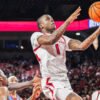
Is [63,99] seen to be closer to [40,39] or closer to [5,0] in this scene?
[40,39]

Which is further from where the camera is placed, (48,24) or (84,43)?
(48,24)

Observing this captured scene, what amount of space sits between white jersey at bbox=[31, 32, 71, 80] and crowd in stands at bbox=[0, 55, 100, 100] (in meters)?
7.37

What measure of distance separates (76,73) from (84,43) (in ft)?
36.6

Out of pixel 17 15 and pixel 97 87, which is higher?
pixel 17 15

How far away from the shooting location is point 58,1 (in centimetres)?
1922

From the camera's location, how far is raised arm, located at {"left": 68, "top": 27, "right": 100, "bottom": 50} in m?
4.82

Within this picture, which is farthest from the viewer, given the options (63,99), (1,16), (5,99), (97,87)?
(1,16)

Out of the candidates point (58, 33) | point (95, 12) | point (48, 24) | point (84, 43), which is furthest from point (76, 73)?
point (58, 33)

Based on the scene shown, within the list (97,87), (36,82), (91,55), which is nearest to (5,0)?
(91,55)

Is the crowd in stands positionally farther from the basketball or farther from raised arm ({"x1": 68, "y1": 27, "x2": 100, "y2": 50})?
raised arm ({"x1": 68, "y1": 27, "x2": 100, "y2": 50})

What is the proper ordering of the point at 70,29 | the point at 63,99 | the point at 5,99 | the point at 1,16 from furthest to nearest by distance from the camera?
the point at 1,16 → the point at 70,29 → the point at 63,99 → the point at 5,99

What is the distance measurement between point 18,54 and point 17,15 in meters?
2.24

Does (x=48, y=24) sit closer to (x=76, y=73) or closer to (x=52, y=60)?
(x=52, y=60)

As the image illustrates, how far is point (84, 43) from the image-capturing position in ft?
16.1
